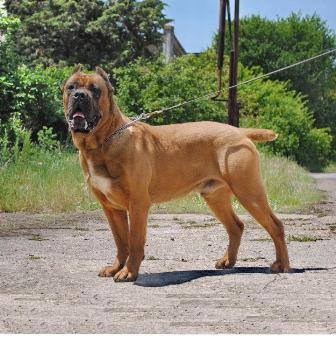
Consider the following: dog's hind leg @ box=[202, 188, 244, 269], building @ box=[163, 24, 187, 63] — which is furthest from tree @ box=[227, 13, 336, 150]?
dog's hind leg @ box=[202, 188, 244, 269]

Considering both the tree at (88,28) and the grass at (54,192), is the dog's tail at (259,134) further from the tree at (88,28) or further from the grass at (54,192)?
the tree at (88,28)

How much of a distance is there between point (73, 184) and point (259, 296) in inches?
382

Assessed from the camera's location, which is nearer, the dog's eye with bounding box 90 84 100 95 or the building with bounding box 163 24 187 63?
the dog's eye with bounding box 90 84 100 95

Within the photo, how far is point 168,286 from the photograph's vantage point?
26.2 feet

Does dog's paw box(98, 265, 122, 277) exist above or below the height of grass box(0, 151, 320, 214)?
above

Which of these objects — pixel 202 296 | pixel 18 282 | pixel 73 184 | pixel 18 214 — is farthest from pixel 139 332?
pixel 73 184

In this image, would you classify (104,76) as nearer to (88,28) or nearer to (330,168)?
(88,28)

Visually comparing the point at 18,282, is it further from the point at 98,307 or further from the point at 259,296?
the point at 259,296

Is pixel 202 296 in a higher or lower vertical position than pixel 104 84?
lower

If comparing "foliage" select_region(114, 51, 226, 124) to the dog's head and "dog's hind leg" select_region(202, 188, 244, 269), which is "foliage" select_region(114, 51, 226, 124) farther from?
the dog's head

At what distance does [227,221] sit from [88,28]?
39442mm

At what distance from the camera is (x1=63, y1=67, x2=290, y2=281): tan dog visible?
8.29 meters

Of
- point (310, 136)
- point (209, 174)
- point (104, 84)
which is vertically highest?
point (104, 84)

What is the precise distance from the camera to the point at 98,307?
688cm
